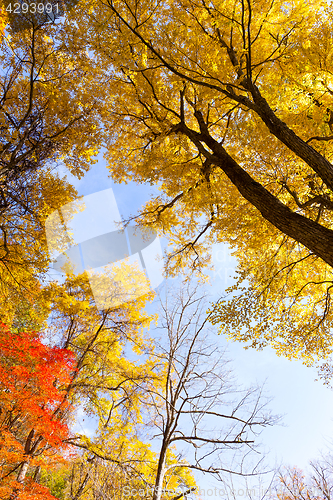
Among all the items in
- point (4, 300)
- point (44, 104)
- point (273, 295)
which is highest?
point (44, 104)

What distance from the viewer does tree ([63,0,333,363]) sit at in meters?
2.99

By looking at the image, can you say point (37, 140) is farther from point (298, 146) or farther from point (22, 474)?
point (22, 474)

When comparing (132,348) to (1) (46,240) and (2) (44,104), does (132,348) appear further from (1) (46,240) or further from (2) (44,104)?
(2) (44,104)

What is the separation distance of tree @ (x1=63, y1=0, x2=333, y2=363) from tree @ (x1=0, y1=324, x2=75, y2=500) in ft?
12.4

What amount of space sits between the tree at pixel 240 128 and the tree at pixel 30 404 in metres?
3.77

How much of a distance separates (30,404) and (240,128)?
6753mm

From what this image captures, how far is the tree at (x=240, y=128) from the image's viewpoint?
299 cm

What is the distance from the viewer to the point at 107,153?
19.0ft

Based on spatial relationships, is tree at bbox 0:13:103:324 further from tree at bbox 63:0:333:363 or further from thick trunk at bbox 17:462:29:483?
thick trunk at bbox 17:462:29:483

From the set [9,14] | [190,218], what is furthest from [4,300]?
[9,14]

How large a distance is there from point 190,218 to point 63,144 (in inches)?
130

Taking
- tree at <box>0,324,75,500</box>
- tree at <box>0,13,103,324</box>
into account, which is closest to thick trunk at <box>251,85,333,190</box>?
tree at <box>0,13,103,324</box>

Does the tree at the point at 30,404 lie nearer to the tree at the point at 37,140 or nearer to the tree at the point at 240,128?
the tree at the point at 37,140

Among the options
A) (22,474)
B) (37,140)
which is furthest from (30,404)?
(37,140)
